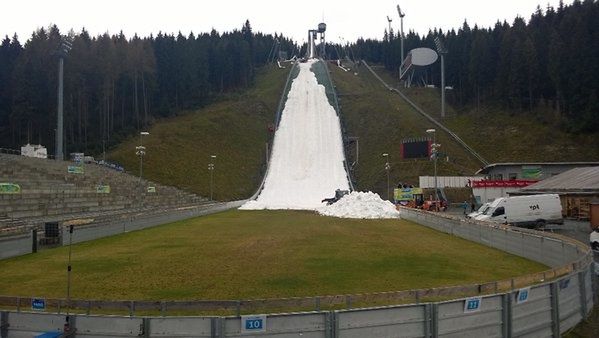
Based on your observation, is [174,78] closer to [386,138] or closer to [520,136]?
[386,138]

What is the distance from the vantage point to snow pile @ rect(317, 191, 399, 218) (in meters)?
49.1

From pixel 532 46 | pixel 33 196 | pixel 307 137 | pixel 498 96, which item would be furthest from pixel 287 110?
pixel 33 196

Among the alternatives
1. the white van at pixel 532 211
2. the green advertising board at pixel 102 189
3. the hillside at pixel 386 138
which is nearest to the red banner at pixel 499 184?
the hillside at pixel 386 138

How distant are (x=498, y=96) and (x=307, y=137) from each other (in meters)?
37.0

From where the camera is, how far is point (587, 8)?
8844 cm

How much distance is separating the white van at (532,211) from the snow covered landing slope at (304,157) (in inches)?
1037

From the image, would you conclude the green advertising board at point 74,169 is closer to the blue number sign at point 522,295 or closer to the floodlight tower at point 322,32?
the blue number sign at point 522,295

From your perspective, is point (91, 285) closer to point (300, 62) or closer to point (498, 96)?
point (498, 96)

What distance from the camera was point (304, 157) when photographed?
284 ft

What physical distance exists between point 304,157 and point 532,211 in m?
53.2

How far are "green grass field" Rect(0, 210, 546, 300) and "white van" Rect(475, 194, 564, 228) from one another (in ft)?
25.6

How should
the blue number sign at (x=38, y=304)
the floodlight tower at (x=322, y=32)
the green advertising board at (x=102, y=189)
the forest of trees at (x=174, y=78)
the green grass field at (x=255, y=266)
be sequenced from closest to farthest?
the blue number sign at (x=38, y=304)
the green grass field at (x=255, y=266)
the green advertising board at (x=102, y=189)
the forest of trees at (x=174, y=78)
the floodlight tower at (x=322, y=32)

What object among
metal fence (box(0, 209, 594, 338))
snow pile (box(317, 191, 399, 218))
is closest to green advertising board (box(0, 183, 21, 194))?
metal fence (box(0, 209, 594, 338))

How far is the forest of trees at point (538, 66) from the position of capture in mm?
79500
